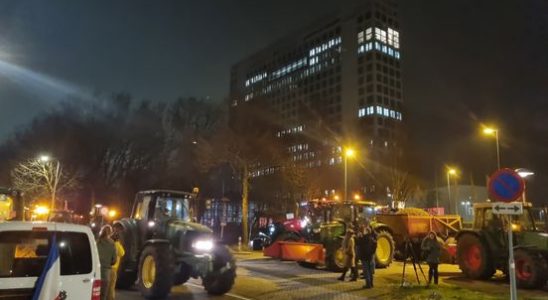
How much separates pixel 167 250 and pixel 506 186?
→ 7571mm

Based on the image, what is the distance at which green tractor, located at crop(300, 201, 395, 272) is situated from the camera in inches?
725

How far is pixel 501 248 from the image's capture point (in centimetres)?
1606

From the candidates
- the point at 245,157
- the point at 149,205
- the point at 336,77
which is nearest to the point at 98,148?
the point at 245,157

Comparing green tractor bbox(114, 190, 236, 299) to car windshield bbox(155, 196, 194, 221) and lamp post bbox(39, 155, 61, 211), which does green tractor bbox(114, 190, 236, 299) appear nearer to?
car windshield bbox(155, 196, 194, 221)

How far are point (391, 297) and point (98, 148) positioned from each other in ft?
131

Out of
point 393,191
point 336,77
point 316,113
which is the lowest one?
point 393,191

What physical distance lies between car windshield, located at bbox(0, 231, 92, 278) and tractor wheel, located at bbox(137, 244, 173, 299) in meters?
5.08

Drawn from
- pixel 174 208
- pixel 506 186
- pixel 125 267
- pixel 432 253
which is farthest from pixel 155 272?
pixel 432 253

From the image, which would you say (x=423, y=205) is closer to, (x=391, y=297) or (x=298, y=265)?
(x=298, y=265)

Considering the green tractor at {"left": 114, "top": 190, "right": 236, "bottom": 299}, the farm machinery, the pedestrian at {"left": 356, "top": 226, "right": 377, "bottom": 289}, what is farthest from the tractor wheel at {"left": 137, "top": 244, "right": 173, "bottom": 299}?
the farm machinery

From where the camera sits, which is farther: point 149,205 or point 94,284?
point 149,205

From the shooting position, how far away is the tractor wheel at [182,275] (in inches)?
523

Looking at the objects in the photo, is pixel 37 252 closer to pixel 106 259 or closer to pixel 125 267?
pixel 106 259

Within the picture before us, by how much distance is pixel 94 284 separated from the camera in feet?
21.5
